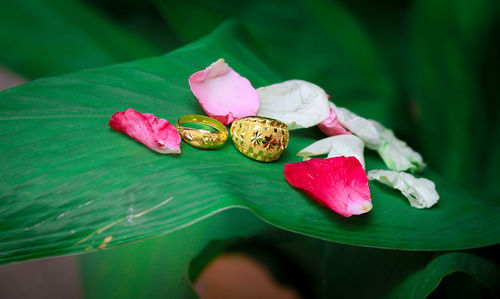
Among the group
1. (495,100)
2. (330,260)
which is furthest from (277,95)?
(495,100)

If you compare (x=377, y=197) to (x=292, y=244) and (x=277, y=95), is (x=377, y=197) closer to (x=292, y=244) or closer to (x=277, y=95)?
(x=277, y=95)

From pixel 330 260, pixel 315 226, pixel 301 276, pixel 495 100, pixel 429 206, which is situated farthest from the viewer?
pixel 495 100

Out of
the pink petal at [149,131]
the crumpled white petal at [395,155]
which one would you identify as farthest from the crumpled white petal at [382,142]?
the pink petal at [149,131]

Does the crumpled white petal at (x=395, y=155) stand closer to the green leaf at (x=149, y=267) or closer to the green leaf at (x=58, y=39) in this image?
the green leaf at (x=149, y=267)

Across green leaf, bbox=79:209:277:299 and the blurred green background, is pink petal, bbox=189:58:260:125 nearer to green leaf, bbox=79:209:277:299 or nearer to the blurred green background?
green leaf, bbox=79:209:277:299

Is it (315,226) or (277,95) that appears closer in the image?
(315,226)

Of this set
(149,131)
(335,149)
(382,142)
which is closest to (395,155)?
(382,142)

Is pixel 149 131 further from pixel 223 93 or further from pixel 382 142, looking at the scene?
pixel 382 142
